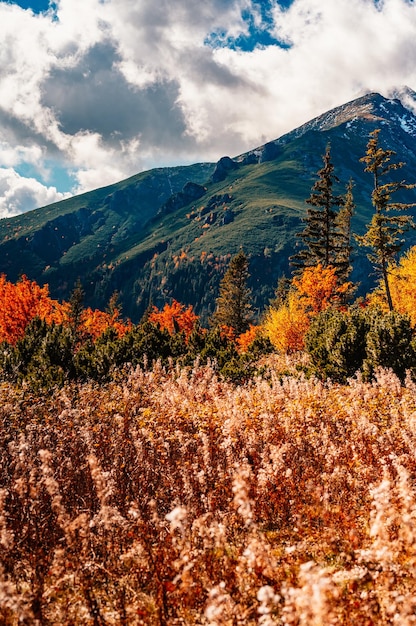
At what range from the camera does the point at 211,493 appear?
532 cm

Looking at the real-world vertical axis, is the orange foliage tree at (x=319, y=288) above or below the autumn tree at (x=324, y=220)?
below

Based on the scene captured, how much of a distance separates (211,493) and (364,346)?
12.9 meters

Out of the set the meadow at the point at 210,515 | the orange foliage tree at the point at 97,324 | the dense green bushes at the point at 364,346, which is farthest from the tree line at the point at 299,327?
the meadow at the point at 210,515

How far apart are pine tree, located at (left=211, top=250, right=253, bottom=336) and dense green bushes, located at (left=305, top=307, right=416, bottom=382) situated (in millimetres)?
39522

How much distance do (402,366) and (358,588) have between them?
12.7 m

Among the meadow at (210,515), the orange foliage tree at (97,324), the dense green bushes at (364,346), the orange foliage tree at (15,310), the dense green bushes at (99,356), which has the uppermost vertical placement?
the orange foliage tree at (97,324)

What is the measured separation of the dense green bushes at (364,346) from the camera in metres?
15.2

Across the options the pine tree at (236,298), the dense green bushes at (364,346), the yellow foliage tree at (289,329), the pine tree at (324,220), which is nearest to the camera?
the dense green bushes at (364,346)

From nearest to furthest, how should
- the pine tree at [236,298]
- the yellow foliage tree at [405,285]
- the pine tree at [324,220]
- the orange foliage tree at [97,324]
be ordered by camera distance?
the yellow foliage tree at [405,285] → the pine tree at [324,220] → the pine tree at [236,298] → the orange foliage tree at [97,324]

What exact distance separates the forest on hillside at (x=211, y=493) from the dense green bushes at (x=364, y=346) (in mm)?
66

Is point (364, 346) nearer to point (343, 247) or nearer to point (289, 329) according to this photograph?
point (289, 329)

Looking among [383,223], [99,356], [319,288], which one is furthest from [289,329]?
[99,356]

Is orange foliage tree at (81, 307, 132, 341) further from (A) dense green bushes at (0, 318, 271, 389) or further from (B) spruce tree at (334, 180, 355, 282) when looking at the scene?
(A) dense green bushes at (0, 318, 271, 389)

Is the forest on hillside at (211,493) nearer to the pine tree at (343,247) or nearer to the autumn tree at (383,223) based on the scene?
the autumn tree at (383,223)
